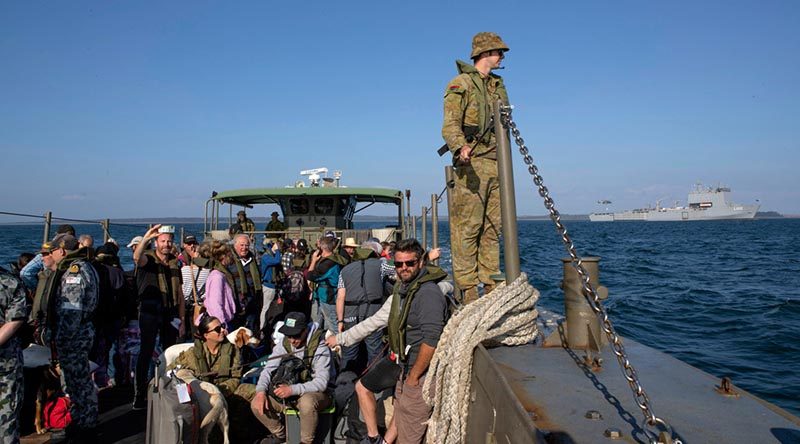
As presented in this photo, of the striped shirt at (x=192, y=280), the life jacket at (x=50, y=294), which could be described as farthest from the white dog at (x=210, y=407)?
the striped shirt at (x=192, y=280)

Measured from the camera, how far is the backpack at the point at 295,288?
7285mm

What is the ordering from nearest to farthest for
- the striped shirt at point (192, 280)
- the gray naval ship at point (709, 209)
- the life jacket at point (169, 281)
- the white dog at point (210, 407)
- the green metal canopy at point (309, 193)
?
the white dog at point (210, 407) < the life jacket at point (169, 281) < the striped shirt at point (192, 280) < the green metal canopy at point (309, 193) < the gray naval ship at point (709, 209)

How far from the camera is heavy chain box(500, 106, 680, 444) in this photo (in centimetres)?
189

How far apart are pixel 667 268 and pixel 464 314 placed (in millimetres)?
23536

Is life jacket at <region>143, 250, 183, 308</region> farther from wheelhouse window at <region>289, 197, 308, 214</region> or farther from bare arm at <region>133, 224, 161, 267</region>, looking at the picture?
wheelhouse window at <region>289, 197, 308, 214</region>

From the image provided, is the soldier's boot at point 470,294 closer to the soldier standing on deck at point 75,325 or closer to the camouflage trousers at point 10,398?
the soldier standing on deck at point 75,325

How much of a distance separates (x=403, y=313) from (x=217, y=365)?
2147 mm

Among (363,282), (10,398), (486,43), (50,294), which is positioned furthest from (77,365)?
(486,43)

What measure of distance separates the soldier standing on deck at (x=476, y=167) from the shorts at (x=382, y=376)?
895 millimetres

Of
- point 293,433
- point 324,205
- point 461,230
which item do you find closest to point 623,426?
point 461,230

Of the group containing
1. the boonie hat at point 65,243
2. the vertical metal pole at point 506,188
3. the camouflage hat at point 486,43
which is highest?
the camouflage hat at point 486,43

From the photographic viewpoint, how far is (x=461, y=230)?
4.82 m

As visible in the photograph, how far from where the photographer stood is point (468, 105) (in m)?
4.61

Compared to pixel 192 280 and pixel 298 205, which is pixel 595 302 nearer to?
pixel 192 280
